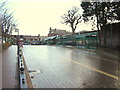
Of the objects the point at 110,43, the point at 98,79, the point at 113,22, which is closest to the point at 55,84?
the point at 98,79

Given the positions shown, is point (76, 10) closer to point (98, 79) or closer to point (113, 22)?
point (113, 22)

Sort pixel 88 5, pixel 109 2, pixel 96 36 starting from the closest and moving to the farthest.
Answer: pixel 109 2 < pixel 88 5 < pixel 96 36

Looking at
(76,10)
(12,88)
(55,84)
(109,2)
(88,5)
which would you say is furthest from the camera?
(76,10)

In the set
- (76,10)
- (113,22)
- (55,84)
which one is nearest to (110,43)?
(113,22)

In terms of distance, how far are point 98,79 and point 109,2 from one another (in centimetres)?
1644

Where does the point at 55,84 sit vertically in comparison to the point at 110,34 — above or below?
below

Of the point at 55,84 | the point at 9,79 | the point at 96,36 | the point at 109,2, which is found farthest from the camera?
the point at 96,36

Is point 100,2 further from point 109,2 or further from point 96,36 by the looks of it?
point 96,36

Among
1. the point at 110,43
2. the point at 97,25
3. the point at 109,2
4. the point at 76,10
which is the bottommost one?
the point at 110,43

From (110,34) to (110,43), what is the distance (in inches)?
53.6

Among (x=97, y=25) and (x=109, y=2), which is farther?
(x=97, y=25)

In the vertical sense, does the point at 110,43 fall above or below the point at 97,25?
below

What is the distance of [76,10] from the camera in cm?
4741

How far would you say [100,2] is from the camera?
2081 cm
